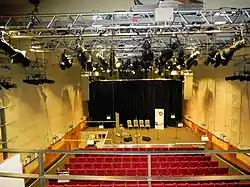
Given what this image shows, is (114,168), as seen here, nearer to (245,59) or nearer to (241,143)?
(241,143)

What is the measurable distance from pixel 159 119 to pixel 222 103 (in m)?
6.83

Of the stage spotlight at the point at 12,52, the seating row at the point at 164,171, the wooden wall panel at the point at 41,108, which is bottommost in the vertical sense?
the seating row at the point at 164,171

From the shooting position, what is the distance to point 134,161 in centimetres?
1030

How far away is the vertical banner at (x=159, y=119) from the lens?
1886 cm

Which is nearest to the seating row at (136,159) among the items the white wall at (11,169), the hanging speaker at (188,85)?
the white wall at (11,169)

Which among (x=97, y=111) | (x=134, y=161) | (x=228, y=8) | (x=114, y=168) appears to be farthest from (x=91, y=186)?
(x=97, y=111)

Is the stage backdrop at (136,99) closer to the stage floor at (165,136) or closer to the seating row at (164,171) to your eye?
the stage floor at (165,136)

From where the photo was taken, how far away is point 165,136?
16.9 metres

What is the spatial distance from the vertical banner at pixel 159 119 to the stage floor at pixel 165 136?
399 millimetres

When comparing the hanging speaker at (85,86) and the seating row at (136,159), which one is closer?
the seating row at (136,159)

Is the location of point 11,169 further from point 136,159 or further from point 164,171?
point 136,159

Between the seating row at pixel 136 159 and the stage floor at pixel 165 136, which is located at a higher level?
the seating row at pixel 136 159

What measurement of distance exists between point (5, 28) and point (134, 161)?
6.62 m

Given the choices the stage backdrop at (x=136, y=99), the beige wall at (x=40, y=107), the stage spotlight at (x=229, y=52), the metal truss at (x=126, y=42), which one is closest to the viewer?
the stage spotlight at (x=229, y=52)
